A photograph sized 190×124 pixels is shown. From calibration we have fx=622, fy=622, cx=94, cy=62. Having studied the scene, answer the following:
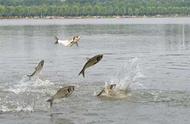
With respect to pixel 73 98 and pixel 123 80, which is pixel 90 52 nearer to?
pixel 123 80

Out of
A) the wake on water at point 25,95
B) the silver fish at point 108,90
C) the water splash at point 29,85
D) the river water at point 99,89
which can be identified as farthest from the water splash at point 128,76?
the wake on water at point 25,95

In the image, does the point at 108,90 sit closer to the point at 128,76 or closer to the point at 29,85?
the point at 29,85

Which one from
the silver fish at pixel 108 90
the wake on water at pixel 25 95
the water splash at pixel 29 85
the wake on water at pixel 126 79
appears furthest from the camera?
the water splash at pixel 29 85

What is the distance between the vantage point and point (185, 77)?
29.2 m

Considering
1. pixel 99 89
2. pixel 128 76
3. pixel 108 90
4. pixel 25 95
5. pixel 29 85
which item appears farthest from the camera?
pixel 128 76

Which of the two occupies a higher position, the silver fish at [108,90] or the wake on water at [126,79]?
the silver fish at [108,90]

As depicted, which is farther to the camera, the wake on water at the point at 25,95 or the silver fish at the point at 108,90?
the silver fish at the point at 108,90

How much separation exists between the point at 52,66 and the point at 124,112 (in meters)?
15.1

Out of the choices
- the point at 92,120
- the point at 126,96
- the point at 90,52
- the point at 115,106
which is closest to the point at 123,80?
the point at 126,96

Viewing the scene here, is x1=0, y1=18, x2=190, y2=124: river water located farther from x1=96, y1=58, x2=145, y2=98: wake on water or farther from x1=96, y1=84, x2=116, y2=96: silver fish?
x1=96, y1=84, x2=116, y2=96: silver fish

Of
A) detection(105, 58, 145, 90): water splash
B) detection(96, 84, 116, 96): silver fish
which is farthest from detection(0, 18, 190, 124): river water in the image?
detection(96, 84, 116, 96): silver fish

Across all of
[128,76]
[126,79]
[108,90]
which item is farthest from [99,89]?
[128,76]

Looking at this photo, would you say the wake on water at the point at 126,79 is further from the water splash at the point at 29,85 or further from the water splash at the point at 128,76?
the water splash at the point at 29,85

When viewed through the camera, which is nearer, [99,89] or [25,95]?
[25,95]
